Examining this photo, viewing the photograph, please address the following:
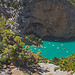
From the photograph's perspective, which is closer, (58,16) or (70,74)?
(70,74)

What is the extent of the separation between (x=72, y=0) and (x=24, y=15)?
661 inches

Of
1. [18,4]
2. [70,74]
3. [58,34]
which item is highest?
[18,4]

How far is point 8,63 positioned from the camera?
43.3ft

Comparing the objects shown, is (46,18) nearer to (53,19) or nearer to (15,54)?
(53,19)

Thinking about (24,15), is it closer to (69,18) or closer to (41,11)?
(41,11)

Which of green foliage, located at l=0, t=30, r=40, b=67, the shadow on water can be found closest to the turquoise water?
the shadow on water

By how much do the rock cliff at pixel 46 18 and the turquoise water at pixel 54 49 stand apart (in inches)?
183

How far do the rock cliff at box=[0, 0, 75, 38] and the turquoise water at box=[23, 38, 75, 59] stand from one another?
183 inches

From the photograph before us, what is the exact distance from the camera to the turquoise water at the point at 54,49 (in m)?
27.7

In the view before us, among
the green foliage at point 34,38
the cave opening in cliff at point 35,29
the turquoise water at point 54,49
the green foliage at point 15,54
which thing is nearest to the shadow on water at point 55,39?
the turquoise water at point 54,49

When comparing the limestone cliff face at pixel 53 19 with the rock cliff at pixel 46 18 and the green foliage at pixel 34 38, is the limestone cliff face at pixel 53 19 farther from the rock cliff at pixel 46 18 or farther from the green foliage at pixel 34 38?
the green foliage at pixel 34 38

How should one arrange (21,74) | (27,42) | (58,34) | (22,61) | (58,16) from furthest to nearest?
(58,34), (58,16), (27,42), (22,61), (21,74)

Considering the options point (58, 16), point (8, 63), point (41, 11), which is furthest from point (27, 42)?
point (8, 63)

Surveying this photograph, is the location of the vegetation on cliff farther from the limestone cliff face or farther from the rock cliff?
the limestone cliff face
